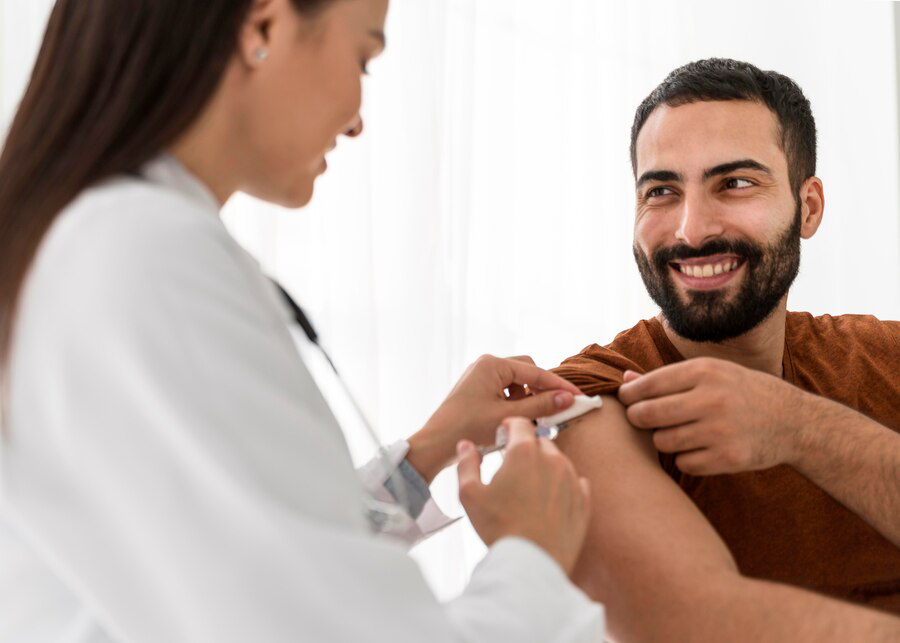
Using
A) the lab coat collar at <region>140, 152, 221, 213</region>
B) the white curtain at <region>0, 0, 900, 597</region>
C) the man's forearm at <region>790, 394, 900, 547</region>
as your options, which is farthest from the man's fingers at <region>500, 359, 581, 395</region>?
the white curtain at <region>0, 0, 900, 597</region>

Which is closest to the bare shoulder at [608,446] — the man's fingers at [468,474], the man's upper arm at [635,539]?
the man's upper arm at [635,539]

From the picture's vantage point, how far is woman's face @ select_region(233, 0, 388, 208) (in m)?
0.93

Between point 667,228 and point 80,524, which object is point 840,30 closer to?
point 667,228

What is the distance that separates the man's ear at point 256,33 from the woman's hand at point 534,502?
438mm

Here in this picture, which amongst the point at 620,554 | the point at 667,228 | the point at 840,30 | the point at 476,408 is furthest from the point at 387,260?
the point at 840,30

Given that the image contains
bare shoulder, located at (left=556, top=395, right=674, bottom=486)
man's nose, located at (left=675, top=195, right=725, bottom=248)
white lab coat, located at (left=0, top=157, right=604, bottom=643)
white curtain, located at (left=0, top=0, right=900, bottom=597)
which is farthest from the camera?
white curtain, located at (left=0, top=0, right=900, bottom=597)

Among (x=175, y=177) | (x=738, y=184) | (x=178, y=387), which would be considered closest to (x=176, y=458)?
(x=178, y=387)

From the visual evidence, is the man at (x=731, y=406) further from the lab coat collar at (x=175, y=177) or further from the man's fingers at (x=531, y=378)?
the lab coat collar at (x=175, y=177)

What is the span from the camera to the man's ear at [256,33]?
914 mm

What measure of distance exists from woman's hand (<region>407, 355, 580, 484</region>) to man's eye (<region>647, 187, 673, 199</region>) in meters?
0.54

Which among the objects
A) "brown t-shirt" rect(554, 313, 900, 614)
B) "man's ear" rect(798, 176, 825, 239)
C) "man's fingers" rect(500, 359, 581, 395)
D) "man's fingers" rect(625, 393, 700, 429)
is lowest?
"brown t-shirt" rect(554, 313, 900, 614)

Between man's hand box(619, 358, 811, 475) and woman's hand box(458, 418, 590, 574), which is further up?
woman's hand box(458, 418, 590, 574)

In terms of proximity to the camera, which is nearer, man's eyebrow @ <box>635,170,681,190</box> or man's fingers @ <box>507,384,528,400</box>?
man's fingers @ <box>507,384,528,400</box>

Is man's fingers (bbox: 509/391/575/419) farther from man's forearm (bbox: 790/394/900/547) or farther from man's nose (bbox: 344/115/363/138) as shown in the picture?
man's nose (bbox: 344/115/363/138)
